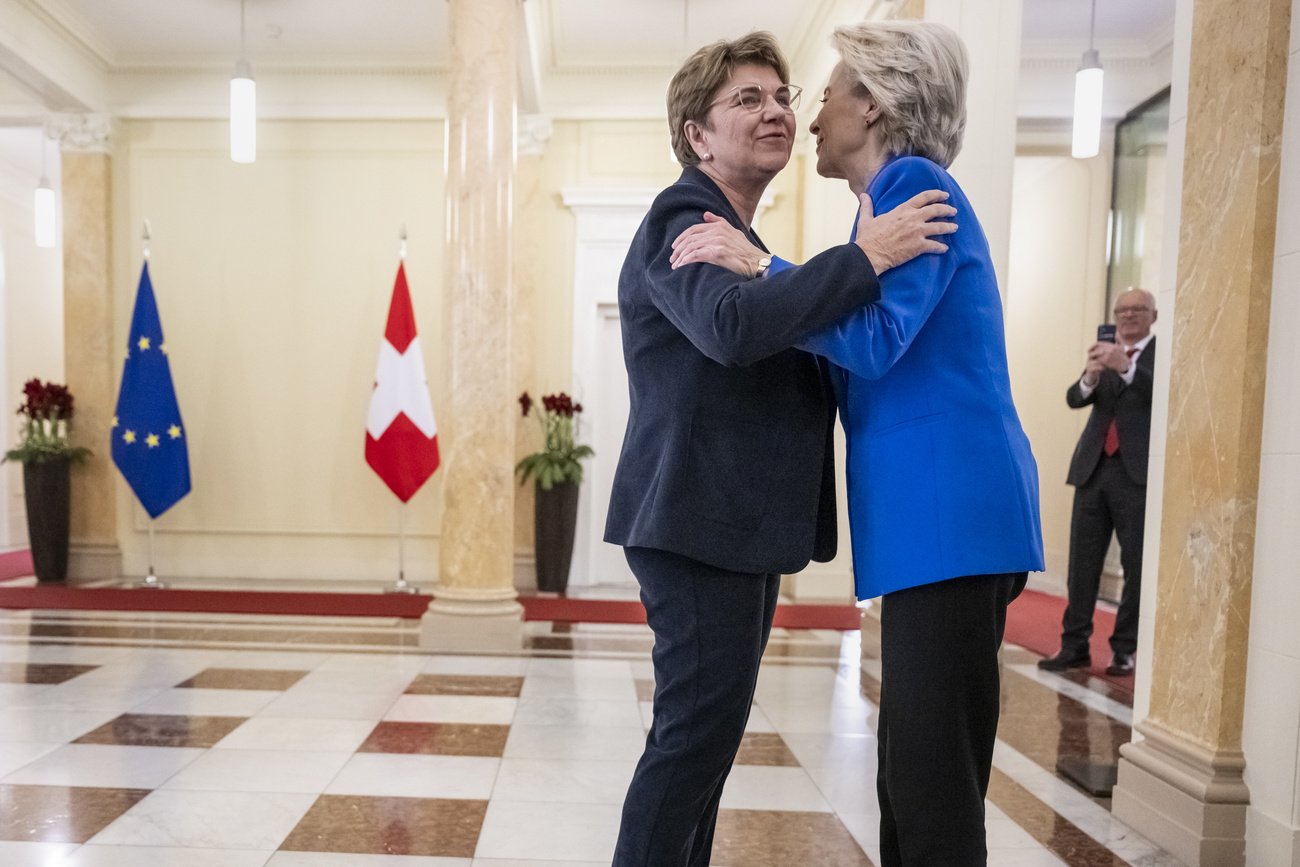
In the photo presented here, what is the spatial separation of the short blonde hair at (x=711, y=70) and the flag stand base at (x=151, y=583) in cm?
624

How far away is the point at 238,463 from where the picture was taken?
291 inches

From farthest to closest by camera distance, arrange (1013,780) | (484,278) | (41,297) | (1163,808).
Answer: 1. (41,297)
2. (484,278)
3. (1013,780)
4. (1163,808)

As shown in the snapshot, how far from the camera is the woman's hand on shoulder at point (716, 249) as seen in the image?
1.29 meters

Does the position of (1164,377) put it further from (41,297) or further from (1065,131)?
(41,297)

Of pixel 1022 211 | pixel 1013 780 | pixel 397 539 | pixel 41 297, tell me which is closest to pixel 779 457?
pixel 1013 780

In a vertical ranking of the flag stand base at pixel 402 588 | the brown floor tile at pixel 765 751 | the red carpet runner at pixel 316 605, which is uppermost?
the brown floor tile at pixel 765 751

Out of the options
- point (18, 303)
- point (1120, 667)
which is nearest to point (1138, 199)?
point (1120, 667)

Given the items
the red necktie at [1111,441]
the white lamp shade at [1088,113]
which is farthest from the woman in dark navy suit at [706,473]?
the white lamp shade at [1088,113]

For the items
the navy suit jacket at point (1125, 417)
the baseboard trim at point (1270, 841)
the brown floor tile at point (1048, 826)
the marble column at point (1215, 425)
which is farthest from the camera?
the navy suit jacket at point (1125, 417)

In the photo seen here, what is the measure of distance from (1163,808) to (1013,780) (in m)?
0.55

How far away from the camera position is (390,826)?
237cm

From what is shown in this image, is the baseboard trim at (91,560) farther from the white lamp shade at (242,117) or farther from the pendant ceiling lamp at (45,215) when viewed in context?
the white lamp shade at (242,117)

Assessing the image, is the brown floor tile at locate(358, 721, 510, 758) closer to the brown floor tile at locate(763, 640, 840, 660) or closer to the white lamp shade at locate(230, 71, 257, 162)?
the brown floor tile at locate(763, 640, 840, 660)

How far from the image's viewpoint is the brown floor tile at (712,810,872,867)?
221 centimetres
